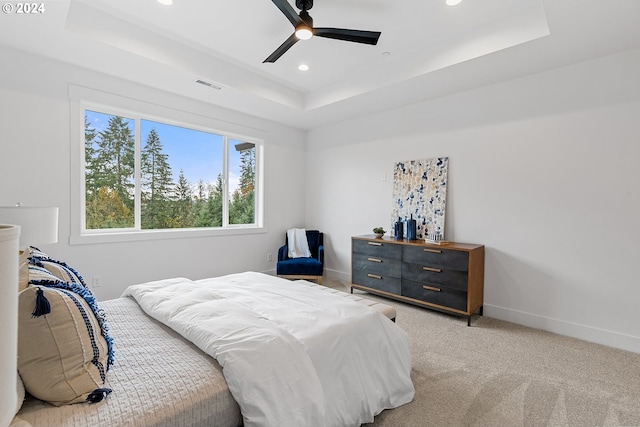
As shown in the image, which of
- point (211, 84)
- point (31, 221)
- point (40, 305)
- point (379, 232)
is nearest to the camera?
point (40, 305)

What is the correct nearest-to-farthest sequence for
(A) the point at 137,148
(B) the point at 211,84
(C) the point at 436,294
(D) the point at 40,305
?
(D) the point at 40,305 < (C) the point at 436,294 < (B) the point at 211,84 < (A) the point at 137,148

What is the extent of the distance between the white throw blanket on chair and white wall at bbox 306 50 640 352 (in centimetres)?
199

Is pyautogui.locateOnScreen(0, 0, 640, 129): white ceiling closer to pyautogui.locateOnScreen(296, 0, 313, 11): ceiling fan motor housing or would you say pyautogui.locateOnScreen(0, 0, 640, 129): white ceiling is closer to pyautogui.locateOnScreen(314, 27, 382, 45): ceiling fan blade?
pyautogui.locateOnScreen(296, 0, 313, 11): ceiling fan motor housing

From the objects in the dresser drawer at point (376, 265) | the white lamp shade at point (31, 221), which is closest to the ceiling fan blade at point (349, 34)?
the white lamp shade at point (31, 221)

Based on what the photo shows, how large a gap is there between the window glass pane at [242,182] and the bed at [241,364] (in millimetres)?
2604

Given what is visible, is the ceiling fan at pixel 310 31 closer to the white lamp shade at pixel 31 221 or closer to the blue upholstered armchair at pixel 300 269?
the white lamp shade at pixel 31 221

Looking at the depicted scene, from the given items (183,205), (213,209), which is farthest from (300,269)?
(183,205)

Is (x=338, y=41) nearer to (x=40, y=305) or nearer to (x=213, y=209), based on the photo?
(x=213, y=209)

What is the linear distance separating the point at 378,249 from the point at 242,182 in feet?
7.78

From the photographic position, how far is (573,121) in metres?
2.99

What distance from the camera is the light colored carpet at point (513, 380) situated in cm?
184

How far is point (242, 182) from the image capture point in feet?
16.1

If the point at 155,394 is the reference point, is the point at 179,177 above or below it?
above

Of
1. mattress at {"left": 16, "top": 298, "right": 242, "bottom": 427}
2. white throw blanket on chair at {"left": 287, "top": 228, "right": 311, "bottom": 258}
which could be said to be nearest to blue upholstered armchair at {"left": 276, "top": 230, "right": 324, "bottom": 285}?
white throw blanket on chair at {"left": 287, "top": 228, "right": 311, "bottom": 258}
